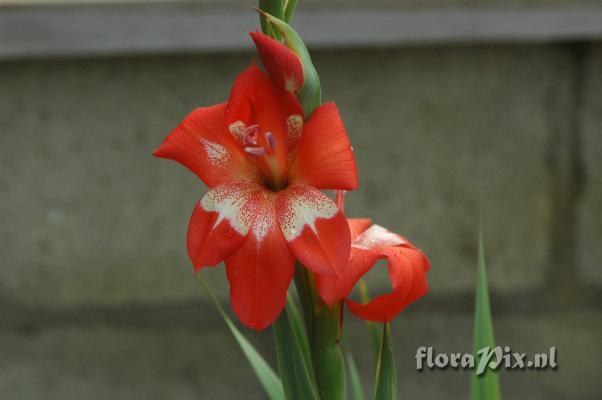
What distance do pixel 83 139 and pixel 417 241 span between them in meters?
0.59

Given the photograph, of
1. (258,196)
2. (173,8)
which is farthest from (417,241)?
(258,196)

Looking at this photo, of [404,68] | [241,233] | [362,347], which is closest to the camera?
[241,233]

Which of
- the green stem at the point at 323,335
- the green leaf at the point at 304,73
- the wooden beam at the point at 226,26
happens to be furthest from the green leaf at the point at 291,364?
the wooden beam at the point at 226,26

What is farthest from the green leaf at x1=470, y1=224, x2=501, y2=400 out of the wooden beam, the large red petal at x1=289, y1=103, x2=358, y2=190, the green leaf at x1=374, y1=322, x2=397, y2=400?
the wooden beam

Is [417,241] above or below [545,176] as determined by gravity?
below

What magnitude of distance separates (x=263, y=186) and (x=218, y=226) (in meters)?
0.04

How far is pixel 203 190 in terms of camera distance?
4.13 feet

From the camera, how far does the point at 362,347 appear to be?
52.9 inches

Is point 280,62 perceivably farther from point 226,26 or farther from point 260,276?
point 226,26

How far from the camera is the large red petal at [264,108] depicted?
0.35 meters

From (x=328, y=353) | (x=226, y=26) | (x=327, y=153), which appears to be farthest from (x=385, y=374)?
(x=226, y=26)

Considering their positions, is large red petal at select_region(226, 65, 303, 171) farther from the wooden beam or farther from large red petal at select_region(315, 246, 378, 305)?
the wooden beam

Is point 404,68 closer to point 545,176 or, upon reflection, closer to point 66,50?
point 545,176

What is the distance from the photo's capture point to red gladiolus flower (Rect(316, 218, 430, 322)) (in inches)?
13.6
